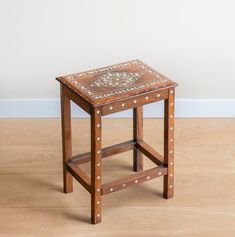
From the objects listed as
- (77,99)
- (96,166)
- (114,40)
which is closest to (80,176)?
(96,166)

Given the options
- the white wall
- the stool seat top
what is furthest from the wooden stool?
the white wall

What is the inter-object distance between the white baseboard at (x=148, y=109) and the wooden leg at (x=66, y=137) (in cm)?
65

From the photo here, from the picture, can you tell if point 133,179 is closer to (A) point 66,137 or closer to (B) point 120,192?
(B) point 120,192

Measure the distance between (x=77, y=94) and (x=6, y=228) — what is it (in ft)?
1.79

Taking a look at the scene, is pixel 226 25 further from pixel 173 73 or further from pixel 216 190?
pixel 216 190

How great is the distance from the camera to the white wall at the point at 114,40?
138 inches

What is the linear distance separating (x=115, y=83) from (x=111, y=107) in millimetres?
131

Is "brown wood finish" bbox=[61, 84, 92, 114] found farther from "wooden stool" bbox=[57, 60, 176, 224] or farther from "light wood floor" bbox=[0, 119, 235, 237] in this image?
→ "light wood floor" bbox=[0, 119, 235, 237]

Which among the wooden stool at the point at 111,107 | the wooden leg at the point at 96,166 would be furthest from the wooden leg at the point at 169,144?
the wooden leg at the point at 96,166

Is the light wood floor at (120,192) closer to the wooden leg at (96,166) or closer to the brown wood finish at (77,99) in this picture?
the wooden leg at (96,166)

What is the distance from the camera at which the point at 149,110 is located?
3.73 meters

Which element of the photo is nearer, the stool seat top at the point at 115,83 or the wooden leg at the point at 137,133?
the stool seat top at the point at 115,83

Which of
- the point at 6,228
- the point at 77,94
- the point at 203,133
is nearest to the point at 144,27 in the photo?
the point at 203,133

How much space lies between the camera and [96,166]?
2863mm
